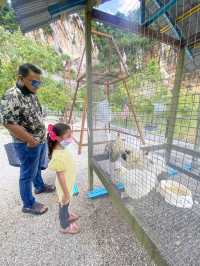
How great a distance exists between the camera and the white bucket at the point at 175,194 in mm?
1363

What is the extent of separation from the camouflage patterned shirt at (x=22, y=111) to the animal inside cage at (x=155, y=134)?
2.09 feet

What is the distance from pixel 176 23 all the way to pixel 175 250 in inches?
86.4

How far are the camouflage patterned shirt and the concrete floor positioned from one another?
0.77 meters

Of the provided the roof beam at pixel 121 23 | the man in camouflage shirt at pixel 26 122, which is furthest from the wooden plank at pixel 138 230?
the roof beam at pixel 121 23

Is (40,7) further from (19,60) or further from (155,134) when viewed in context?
(19,60)

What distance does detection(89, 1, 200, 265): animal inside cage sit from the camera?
1297 mm

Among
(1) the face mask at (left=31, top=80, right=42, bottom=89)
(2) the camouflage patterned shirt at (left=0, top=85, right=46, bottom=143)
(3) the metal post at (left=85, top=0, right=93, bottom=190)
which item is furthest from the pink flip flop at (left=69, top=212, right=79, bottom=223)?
(1) the face mask at (left=31, top=80, right=42, bottom=89)

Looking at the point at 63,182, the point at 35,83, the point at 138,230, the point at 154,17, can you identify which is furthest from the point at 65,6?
the point at 138,230

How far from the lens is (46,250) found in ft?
4.22

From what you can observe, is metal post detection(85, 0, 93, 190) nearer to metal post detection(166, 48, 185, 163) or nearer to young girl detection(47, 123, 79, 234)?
young girl detection(47, 123, 79, 234)

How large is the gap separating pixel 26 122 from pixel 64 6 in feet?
3.34

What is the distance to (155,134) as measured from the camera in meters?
1.91

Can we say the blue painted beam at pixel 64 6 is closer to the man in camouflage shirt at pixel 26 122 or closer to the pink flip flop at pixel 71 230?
the man in camouflage shirt at pixel 26 122

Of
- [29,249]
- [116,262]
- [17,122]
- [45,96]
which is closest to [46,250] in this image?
[29,249]
